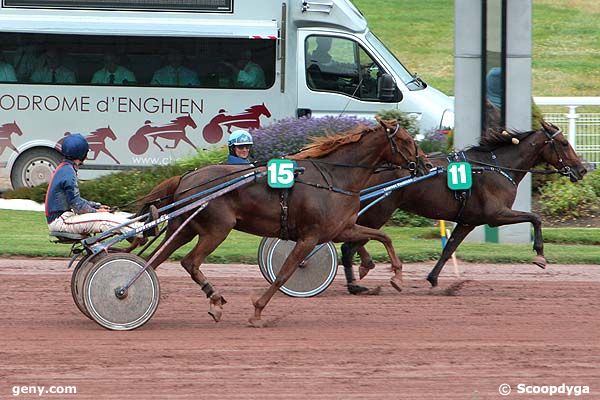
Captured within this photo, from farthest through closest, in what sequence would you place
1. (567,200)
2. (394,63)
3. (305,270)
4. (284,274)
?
(394,63) → (567,200) → (305,270) → (284,274)

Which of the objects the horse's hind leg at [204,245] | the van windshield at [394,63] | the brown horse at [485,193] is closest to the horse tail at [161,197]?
the horse's hind leg at [204,245]

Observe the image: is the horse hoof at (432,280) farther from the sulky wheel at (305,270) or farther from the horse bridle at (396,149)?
the horse bridle at (396,149)

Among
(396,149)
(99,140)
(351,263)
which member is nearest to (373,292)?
(351,263)

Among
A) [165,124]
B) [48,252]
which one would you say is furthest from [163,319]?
[165,124]

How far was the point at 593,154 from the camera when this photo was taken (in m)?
18.9

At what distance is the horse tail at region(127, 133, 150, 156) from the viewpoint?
18.3 meters

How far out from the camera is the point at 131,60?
18484mm

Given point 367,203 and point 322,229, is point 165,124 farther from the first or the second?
point 322,229

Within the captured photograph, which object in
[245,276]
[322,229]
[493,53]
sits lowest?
[245,276]

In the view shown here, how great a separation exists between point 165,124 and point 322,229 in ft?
30.5

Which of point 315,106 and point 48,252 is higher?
point 315,106

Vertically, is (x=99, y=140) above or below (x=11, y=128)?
below

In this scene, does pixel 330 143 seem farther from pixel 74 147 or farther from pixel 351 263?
pixel 74 147

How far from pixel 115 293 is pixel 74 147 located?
1.16 meters
